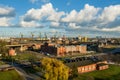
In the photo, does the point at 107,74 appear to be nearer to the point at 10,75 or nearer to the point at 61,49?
the point at 10,75

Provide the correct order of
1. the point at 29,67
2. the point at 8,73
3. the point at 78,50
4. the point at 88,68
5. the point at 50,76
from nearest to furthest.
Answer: the point at 50,76 → the point at 8,73 → the point at 29,67 → the point at 88,68 → the point at 78,50

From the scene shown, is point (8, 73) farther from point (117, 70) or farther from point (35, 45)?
point (35, 45)

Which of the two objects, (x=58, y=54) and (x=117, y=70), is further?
(x=58, y=54)

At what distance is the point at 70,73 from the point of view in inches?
2601

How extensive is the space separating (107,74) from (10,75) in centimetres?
3025

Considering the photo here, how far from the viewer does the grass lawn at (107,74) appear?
218 ft

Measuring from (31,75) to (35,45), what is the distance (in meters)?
82.6

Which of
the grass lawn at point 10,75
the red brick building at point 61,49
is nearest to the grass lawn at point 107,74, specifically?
the grass lawn at point 10,75

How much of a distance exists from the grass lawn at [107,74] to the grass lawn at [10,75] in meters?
17.8

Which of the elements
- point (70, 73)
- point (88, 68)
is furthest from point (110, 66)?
point (70, 73)

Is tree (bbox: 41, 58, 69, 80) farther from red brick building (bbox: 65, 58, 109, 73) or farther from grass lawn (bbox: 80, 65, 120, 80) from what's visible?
red brick building (bbox: 65, 58, 109, 73)

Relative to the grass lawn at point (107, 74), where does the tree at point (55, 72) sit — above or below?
above

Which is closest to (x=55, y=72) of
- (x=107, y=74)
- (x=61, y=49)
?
(x=107, y=74)

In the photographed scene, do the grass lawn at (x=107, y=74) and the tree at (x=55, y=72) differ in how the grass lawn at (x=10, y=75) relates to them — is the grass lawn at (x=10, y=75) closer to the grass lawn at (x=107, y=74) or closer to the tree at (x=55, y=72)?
the tree at (x=55, y=72)
